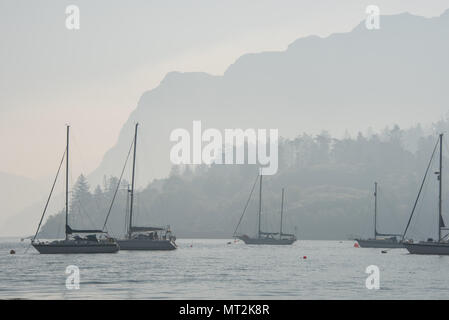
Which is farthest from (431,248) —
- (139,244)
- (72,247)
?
(72,247)

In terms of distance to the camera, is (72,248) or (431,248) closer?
(72,248)

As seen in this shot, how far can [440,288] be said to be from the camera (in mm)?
59094

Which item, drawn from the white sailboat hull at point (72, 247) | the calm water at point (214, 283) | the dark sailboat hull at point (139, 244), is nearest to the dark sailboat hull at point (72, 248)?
the white sailboat hull at point (72, 247)

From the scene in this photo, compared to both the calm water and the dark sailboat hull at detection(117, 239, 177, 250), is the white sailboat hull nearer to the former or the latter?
the dark sailboat hull at detection(117, 239, 177, 250)

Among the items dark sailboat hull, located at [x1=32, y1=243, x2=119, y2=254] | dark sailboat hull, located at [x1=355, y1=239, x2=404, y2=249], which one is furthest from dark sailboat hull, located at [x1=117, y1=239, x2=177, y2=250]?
dark sailboat hull, located at [x1=355, y1=239, x2=404, y2=249]

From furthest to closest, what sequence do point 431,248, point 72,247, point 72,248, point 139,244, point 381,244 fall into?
point 381,244 → point 139,244 → point 431,248 → point 72,248 → point 72,247

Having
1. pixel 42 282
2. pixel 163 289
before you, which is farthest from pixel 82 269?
pixel 163 289

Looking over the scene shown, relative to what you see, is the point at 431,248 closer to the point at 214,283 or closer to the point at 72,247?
the point at 72,247

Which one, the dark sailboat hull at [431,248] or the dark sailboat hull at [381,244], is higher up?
the dark sailboat hull at [431,248]

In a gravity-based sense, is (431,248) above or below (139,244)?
above

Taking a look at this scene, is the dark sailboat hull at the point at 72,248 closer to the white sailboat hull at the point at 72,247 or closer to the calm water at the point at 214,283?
the white sailboat hull at the point at 72,247

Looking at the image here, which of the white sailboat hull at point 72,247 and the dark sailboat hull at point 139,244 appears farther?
the dark sailboat hull at point 139,244

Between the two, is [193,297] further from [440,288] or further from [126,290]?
[440,288]
